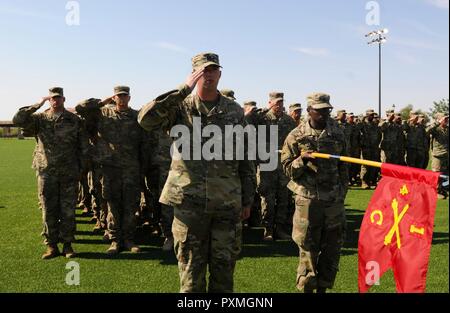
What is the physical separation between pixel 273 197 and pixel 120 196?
264cm

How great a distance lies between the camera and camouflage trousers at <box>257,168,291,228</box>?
8.10m

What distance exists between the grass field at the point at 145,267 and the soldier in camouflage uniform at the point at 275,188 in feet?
1.18

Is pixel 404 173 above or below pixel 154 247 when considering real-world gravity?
above

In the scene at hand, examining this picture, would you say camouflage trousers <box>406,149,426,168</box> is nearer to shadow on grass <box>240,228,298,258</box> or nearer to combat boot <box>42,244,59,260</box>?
shadow on grass <box>240,228,298,258</box>

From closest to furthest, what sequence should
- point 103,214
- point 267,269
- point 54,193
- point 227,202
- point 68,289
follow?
point 227,202 → point 68,289 → point 267,269 → point 54,193 → point 103,214

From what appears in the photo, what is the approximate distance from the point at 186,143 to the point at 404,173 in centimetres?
176

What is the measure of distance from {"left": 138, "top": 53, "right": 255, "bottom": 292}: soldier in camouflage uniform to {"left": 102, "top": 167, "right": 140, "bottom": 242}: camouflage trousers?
3.27 m

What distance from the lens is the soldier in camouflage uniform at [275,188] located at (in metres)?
8.09

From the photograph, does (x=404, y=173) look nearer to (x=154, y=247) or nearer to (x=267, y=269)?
(x=267, y=269)

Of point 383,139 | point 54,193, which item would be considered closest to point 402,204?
point 54,193

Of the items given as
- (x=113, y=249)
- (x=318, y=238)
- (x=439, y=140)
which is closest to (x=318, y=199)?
(x=318, y=238)

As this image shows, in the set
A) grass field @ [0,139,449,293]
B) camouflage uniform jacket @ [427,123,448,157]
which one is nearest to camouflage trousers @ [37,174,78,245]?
grass field @ [0,139,449,293]

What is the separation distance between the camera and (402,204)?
11.4 ft

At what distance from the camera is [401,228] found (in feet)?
11.3
